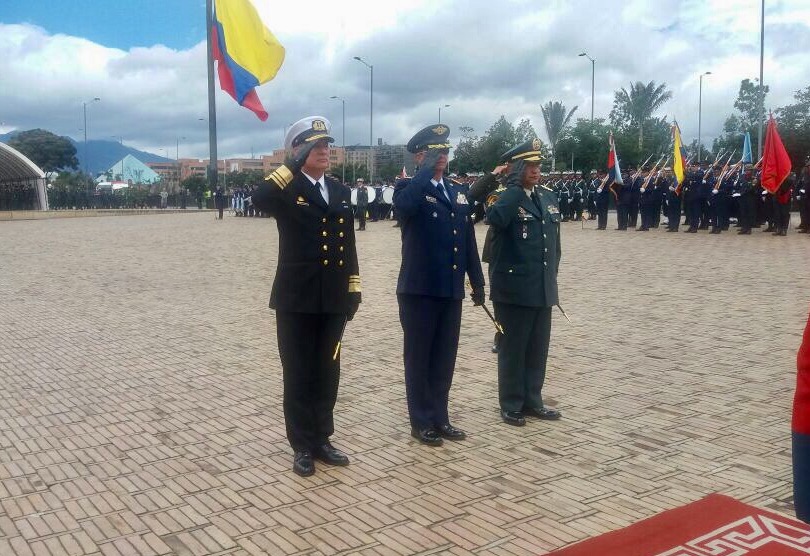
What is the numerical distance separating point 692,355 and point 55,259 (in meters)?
14.7

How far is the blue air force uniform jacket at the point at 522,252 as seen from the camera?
210 inches

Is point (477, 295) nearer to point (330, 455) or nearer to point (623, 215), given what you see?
point (330, 455)

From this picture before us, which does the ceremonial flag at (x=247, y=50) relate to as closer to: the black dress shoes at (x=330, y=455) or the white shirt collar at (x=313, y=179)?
the white shirt collar at (x=313, y=179)

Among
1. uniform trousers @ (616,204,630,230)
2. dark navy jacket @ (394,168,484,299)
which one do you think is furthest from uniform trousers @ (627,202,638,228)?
dark navy jacket @ (394,168,484,299)

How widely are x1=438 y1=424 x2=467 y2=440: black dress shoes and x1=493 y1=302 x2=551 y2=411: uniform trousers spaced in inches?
19.1

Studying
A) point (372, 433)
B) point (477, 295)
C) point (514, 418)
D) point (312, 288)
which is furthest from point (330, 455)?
point (477, 295)

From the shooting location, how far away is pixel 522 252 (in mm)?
5410

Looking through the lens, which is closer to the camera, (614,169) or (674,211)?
(674,211)

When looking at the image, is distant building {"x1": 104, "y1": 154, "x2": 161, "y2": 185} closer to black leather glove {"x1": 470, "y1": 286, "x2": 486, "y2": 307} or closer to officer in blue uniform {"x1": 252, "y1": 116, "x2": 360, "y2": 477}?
black leather glove {"x1": 470, "y1": 286, "x2": 486, "y2": 307}

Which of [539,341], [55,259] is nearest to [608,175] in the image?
[55,259]

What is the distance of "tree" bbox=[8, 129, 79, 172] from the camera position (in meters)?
94.9

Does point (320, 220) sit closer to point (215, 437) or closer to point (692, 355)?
point (215, 437)

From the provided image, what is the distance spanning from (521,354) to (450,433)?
2.50 feet

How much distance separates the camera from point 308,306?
450 centimetres
